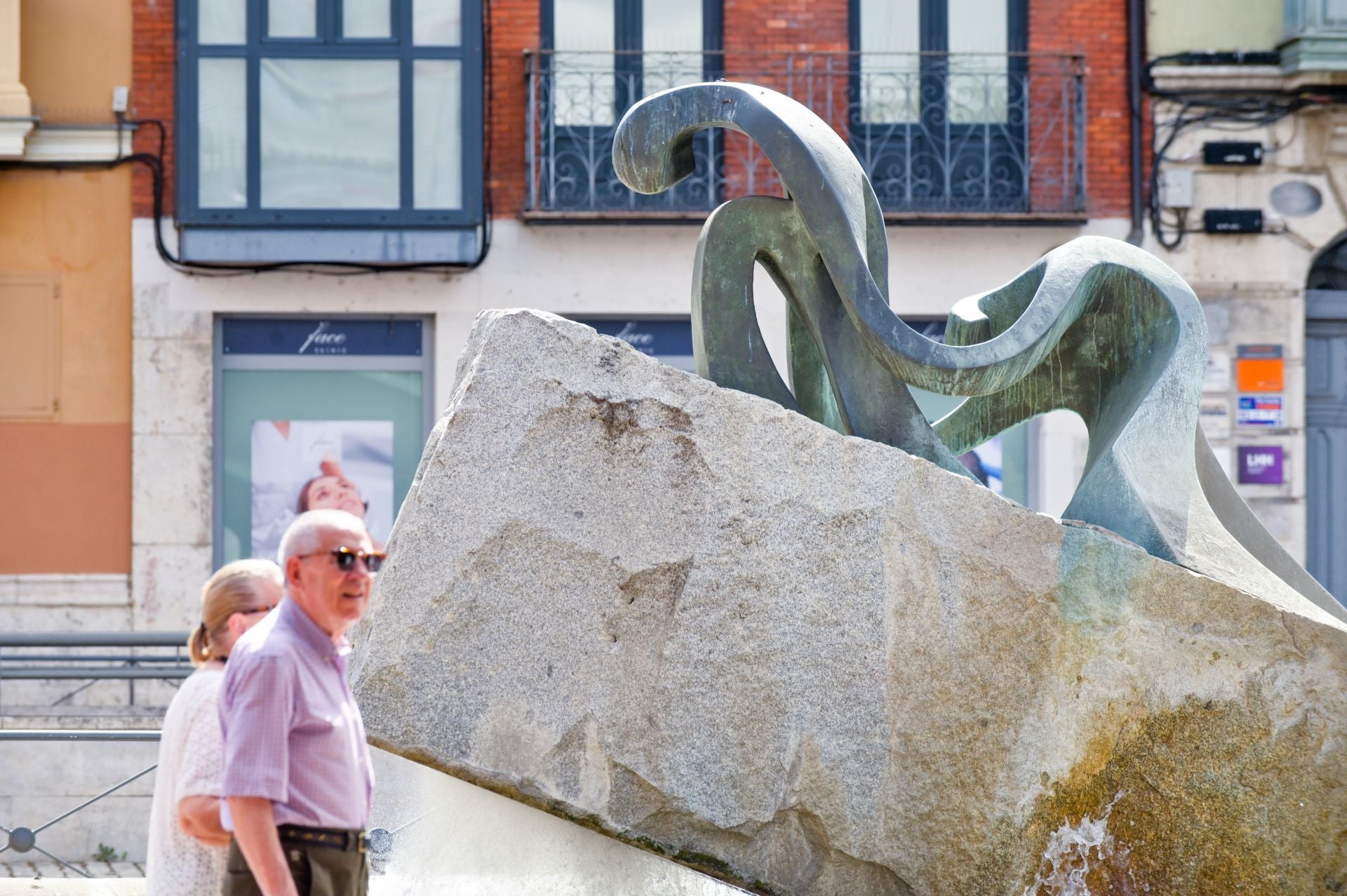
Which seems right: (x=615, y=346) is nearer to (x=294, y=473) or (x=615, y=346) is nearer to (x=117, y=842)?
(x=117, y=842)

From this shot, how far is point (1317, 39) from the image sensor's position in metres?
13.8

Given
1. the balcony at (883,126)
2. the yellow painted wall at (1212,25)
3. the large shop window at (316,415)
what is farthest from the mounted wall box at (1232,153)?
the large shop window at (316,415)

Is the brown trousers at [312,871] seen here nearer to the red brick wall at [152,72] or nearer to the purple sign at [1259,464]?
the red brick wall at [152,72]

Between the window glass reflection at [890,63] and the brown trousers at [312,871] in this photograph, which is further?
the window glass reflection at [890,63]

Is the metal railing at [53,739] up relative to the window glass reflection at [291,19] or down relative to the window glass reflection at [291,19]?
down

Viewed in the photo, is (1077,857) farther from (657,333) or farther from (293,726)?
(657,333)

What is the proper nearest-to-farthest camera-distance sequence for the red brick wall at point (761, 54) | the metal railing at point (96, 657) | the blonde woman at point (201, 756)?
1. the blonde woman at point (201, 756)
2. the metal railing at point (96, 657)
3. the red brick wall at point (761, 54)

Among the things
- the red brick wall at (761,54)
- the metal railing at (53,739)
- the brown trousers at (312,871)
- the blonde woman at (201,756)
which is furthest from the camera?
the red brick wall at (761,54)

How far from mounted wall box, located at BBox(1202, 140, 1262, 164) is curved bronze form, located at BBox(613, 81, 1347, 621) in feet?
27.8

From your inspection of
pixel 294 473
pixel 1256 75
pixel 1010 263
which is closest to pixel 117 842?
pixel 294 473

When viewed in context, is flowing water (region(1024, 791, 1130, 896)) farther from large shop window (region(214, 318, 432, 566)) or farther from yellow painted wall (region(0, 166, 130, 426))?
yellow painted wall (region(0, 166, 130, 426))

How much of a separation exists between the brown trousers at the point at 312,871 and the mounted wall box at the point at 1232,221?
11.8m

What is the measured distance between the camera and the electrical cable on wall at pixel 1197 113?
557 inches

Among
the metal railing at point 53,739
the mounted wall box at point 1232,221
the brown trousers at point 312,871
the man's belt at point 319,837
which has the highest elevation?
the mounted wall box at point 1232,221
